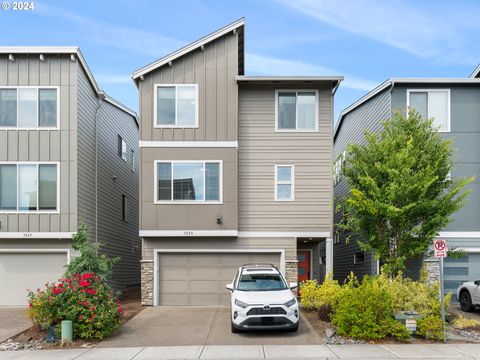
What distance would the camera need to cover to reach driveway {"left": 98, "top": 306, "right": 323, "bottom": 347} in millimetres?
12422

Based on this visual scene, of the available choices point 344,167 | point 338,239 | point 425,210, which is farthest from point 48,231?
point 338,239

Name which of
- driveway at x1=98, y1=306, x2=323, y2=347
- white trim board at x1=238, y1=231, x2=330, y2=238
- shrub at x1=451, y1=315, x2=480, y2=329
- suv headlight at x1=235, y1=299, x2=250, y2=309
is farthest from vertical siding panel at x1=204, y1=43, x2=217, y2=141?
shrub at x1=451, y1=315, x2=480, y2=329

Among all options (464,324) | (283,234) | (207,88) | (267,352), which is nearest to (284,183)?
(283,234)

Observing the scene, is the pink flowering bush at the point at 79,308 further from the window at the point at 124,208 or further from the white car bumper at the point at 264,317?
the window at the point at 124,208

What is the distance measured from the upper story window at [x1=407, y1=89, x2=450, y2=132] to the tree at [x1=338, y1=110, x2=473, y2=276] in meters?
3.82

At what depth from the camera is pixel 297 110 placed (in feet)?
63.3

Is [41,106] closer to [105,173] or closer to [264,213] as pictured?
[105,173]

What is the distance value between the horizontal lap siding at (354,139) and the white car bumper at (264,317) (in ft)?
18.0

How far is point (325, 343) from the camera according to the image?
12195 millimetres

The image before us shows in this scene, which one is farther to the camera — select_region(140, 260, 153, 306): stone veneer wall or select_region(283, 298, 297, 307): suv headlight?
select_region(140, 260, 153, 306): stone veneer wall

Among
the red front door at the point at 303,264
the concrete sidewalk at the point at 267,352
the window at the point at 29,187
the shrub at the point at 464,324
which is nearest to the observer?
the concrete sidewalk at the point at 267,352

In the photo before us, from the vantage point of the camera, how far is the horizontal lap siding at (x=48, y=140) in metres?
18.1

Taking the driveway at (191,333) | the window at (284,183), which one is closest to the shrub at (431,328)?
the driveway at (191,333)

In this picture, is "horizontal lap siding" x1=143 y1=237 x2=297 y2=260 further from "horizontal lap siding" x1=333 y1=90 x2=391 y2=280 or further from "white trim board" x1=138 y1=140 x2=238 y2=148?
"white trim board" x1=138 y1=140 x2=238 y2=148
